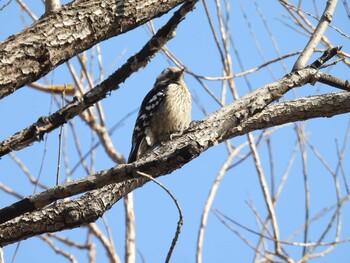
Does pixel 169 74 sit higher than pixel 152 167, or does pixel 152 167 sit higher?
pixel 169 74

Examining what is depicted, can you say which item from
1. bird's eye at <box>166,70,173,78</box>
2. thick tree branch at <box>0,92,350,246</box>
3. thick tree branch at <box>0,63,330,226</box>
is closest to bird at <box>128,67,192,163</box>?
bird's eye at <box>166,70,173,78</box>

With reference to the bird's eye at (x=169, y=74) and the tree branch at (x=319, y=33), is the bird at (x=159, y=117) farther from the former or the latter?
the tree branch at (x=319, y=33)

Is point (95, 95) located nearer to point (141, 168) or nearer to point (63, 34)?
point (63, 34)

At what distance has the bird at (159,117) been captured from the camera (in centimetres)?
535

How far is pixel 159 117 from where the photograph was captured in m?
5.50

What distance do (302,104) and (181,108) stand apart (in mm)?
2490

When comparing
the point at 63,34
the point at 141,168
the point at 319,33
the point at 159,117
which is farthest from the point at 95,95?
the point at 159,117

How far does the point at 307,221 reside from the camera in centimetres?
455

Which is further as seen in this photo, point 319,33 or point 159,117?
point 159,117

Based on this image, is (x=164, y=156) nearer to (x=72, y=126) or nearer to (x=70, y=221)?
(x=70, y=221)

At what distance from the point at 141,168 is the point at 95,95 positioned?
607mm

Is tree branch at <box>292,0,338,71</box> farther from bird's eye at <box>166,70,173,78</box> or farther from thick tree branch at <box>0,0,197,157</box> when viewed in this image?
bird's eye at <box>166,70,173,78</box>

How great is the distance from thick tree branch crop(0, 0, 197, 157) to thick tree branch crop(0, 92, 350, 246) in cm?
35

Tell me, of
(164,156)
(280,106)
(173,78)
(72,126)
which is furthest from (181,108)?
(164,156)
